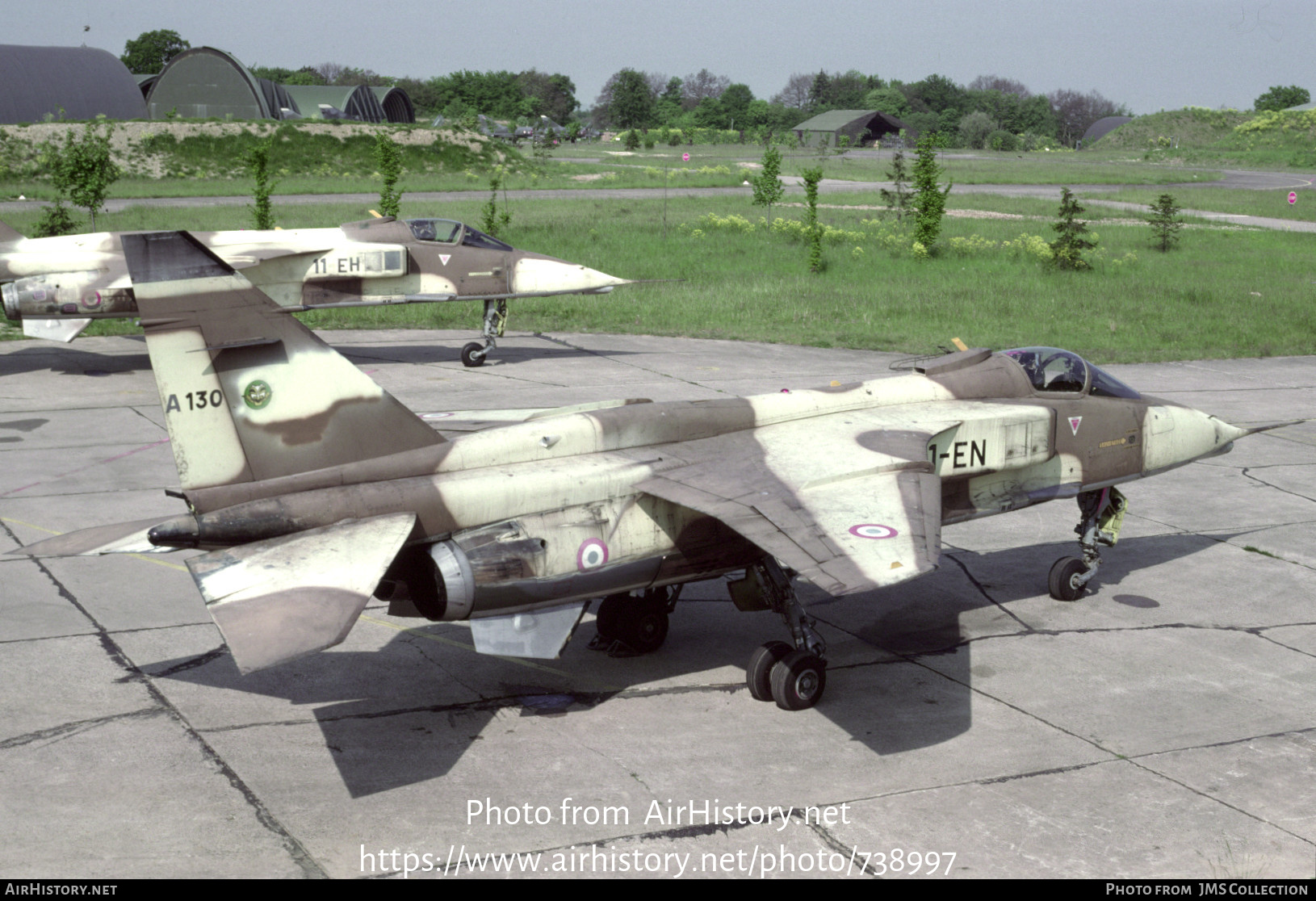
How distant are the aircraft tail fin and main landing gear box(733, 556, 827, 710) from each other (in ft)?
12.1

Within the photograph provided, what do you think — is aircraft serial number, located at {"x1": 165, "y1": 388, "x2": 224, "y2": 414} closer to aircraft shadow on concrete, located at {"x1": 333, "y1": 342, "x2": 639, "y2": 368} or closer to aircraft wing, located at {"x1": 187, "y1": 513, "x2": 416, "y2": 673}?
aircraft wing, located at {"x1": 187, "y1": 513, "x2": 416, "y2": 673}

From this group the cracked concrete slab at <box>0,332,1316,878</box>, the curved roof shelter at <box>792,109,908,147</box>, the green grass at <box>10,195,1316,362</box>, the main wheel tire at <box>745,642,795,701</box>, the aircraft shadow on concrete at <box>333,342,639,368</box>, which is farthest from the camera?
the curved roof shelter at <box>792,109,908,147</box>

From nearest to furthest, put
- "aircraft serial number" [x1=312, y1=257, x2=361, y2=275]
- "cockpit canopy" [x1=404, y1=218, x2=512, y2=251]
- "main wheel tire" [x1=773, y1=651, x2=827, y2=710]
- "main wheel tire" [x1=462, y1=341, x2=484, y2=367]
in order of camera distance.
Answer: "main wheel tire" [x1=773, y1=651, x2=827, y2=710] → "aircraft serial number" [x1=312, y1=257, x2=361, y2=275] → "cockpit canopy" [x1=404, y1=218, x2=512, y2=251] → "main wheel tire" [x1=462, y1=341, x2=484, y2=367]

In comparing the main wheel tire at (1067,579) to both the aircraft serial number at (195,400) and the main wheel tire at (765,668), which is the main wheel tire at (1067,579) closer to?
the main wheel tire at (765,668)

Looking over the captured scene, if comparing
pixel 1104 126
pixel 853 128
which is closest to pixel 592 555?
pixel 853 128

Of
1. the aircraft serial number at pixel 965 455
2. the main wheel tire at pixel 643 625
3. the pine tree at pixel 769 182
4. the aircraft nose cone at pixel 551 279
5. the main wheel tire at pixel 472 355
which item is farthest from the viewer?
the pine tree at pixel 769 182

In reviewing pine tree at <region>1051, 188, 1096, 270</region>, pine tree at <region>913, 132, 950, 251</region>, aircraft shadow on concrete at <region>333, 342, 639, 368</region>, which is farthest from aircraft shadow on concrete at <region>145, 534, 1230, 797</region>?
pine tree at <region>913, 132, 950, 251</region>

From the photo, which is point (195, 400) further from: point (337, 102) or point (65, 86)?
point (337, 102)

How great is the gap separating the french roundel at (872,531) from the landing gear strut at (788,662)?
1574mm

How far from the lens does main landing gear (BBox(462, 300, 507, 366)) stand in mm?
26656

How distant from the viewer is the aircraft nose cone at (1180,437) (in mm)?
13258

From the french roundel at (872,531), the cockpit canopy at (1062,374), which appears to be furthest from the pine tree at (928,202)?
the french roundel at (872,531)

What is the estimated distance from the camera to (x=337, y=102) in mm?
107438

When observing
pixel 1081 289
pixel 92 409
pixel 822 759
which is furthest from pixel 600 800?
pixel 1081 289
